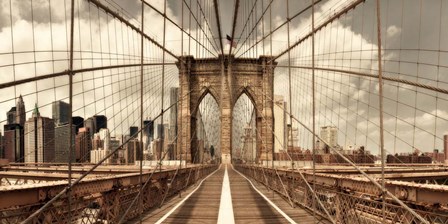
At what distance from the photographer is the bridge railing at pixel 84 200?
18.6 feet

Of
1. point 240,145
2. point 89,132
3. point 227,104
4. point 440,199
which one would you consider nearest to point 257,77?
point 227,104

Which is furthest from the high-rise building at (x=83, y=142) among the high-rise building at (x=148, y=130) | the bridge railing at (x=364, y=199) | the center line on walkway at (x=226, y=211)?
the bridge railing at (x=364, y=199)

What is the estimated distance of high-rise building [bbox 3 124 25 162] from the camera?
13.1m

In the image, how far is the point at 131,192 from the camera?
1025 cm

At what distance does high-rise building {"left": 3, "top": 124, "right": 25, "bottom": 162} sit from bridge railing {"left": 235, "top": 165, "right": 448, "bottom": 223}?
9.34 metres

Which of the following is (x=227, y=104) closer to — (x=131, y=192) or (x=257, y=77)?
(x=257, y=77)

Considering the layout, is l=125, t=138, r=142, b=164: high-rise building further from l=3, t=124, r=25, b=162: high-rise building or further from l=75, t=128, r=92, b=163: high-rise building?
l=3, t=124, r=25, b=162: high-rise building

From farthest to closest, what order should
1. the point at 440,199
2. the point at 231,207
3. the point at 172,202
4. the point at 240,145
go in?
the point at 240,145
the point at 172,202
the point at 231,207
the point at 440,199

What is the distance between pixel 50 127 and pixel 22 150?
247 centimetres

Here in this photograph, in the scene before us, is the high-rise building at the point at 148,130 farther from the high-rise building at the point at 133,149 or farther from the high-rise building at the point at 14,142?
the high-rise building at the point at 14,142

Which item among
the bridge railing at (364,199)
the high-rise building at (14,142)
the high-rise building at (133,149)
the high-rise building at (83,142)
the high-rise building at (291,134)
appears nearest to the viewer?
the bridge railing at (364,199)

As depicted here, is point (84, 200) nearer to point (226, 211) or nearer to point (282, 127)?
point (226, 211)

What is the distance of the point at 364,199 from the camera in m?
7.46

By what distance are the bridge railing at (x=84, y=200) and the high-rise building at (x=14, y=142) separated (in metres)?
4.91
